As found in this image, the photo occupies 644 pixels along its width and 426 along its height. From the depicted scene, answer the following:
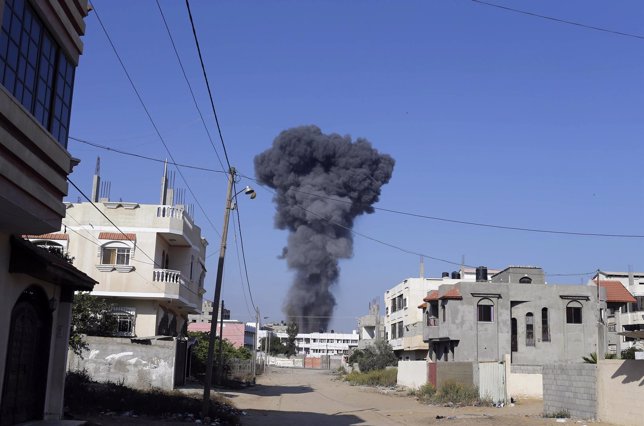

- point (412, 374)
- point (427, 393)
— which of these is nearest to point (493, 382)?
point (427, 393)

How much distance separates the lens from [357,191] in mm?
90938

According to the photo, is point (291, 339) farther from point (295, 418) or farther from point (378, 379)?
→ point (295, 418)

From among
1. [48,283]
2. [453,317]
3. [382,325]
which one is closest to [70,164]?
[48,283]

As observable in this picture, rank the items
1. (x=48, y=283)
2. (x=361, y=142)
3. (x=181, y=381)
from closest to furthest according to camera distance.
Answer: (x=48, y=283) → (x=181, y=381) → (x=361, y=142)

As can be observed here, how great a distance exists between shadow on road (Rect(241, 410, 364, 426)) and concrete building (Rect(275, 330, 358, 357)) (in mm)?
109441

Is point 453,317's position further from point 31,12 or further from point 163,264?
point 31,12

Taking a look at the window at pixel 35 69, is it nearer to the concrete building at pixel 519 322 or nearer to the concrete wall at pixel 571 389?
the concrete wall at pixel 571 389

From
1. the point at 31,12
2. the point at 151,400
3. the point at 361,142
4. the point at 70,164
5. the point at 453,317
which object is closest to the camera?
the point at 31,12

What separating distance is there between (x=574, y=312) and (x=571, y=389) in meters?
24.3

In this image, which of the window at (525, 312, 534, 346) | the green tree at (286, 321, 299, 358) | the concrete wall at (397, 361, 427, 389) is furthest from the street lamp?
the green tree at (286, 321, 299, 358)

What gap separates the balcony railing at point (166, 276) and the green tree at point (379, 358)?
3565cm

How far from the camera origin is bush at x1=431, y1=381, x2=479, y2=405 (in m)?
33.5

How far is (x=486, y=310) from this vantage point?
4584cm

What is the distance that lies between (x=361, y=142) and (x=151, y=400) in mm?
74605
